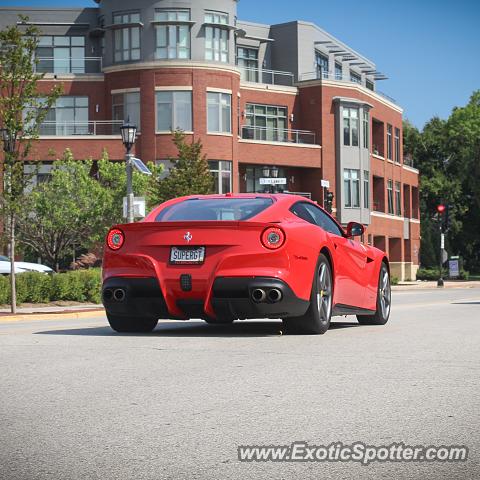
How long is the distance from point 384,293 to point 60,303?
1334 cm

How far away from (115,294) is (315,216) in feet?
8.79

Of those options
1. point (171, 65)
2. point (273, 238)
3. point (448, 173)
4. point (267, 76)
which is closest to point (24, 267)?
point (273, 238)

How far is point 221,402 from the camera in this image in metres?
6.99

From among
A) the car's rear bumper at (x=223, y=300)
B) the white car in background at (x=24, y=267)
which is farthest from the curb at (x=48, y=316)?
the white car in background at (x=24, y=267)

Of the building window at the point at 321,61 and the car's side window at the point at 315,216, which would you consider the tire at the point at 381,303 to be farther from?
the building window at the point at 321,61

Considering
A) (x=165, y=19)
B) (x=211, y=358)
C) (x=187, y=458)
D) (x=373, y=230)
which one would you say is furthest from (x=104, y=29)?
(x=187, y=458)

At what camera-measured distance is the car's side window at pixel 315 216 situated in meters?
12.4

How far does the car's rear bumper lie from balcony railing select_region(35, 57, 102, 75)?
1877 inches

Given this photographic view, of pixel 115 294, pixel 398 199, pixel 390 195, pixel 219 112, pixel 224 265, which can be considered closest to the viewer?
pixel 224 265

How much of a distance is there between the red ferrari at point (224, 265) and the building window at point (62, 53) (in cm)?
4793

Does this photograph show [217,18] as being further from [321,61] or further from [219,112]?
[321,61]

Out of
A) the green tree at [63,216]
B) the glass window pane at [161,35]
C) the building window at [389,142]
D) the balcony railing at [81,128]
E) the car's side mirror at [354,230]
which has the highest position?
the glass window pane at [161,35]

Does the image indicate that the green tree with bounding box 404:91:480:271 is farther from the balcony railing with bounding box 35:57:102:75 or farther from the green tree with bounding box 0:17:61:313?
the green tree with bounding box 0:17:61:313

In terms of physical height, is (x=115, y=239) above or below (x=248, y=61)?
below
